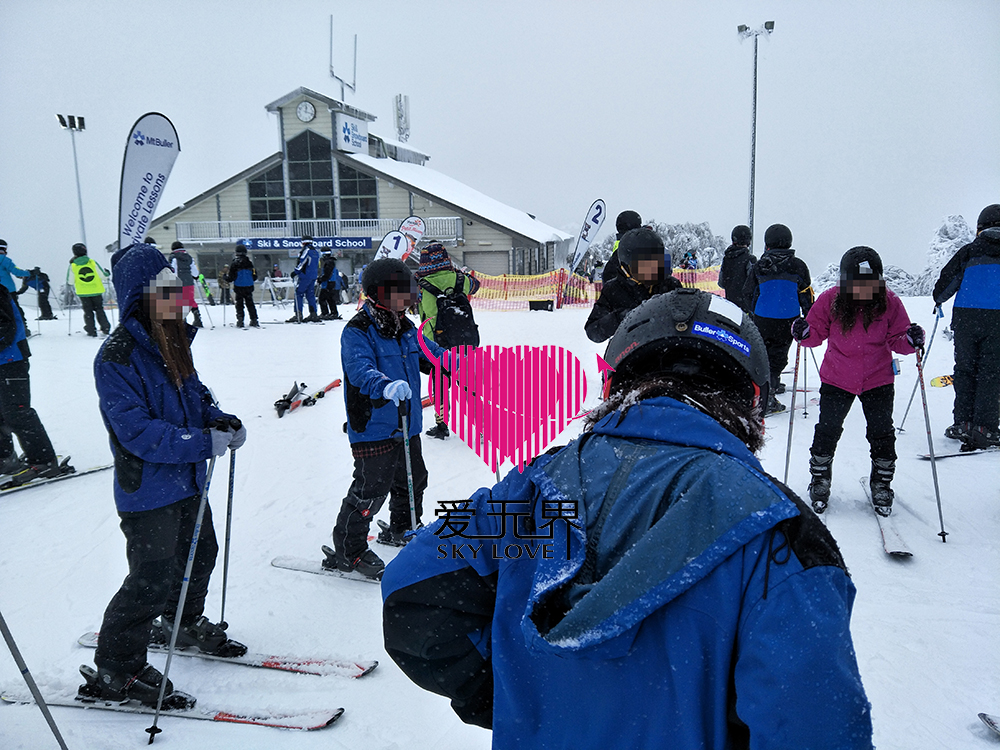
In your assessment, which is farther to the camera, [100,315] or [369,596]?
[100,315]

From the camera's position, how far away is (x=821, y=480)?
4.79 meters

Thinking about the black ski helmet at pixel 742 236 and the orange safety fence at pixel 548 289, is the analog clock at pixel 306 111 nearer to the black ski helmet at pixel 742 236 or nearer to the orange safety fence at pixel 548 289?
the orange safety fence at pixel 548 289

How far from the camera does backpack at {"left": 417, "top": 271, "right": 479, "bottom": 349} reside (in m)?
6.25

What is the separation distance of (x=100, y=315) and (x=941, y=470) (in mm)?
14612

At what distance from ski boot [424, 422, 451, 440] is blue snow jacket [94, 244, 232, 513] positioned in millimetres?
4121

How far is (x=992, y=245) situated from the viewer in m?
5.42

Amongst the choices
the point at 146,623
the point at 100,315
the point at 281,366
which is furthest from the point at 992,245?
the point at 100,315

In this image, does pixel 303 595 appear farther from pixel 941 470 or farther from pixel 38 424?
pixel 941 470

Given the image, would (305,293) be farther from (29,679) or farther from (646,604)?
(646,604)

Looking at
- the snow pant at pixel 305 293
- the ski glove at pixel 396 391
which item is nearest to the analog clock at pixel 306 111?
the snow pant at pixel 305 293
